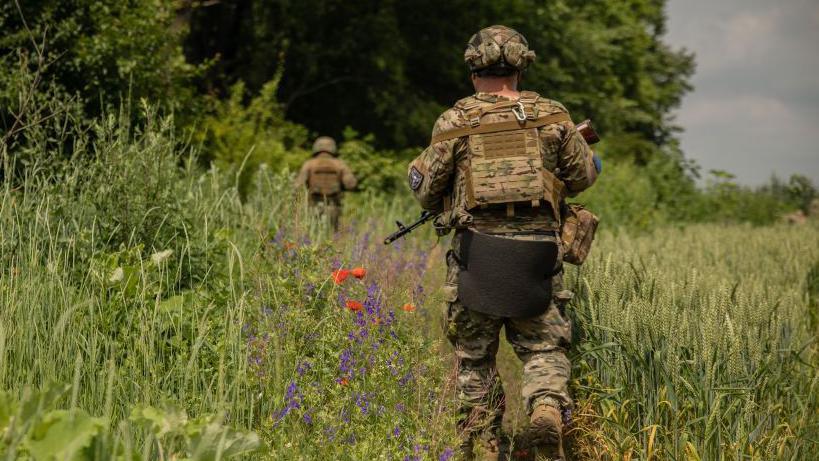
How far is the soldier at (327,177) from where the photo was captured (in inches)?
411

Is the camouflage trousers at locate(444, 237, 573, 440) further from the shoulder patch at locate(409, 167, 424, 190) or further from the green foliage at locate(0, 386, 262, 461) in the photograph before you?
the green foliage at locate(0, 386, 262, 461)

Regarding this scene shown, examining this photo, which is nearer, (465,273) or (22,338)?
(22,338)

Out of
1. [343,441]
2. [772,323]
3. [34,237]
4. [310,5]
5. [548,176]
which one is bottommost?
[343,441]

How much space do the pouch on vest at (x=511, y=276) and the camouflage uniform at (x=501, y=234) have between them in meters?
0.09

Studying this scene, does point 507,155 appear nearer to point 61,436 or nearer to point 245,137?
point 61,436

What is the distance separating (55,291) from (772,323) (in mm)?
3553

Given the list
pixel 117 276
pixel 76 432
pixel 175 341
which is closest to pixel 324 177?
pixel 117 276

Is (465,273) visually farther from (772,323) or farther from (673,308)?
(772,323)

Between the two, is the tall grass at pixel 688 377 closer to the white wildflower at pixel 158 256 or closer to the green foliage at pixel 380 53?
the white wildflower at pixel 158 256

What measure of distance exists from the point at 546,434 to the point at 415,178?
142 centimetres

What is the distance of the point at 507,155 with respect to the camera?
393 cm

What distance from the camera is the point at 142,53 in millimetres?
8719

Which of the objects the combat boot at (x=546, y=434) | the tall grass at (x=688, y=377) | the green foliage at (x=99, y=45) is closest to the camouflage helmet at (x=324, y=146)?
the green foliage at (x=99, y=45)

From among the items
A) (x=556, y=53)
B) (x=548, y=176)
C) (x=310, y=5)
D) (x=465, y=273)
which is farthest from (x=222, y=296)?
(x=556, y=53)
